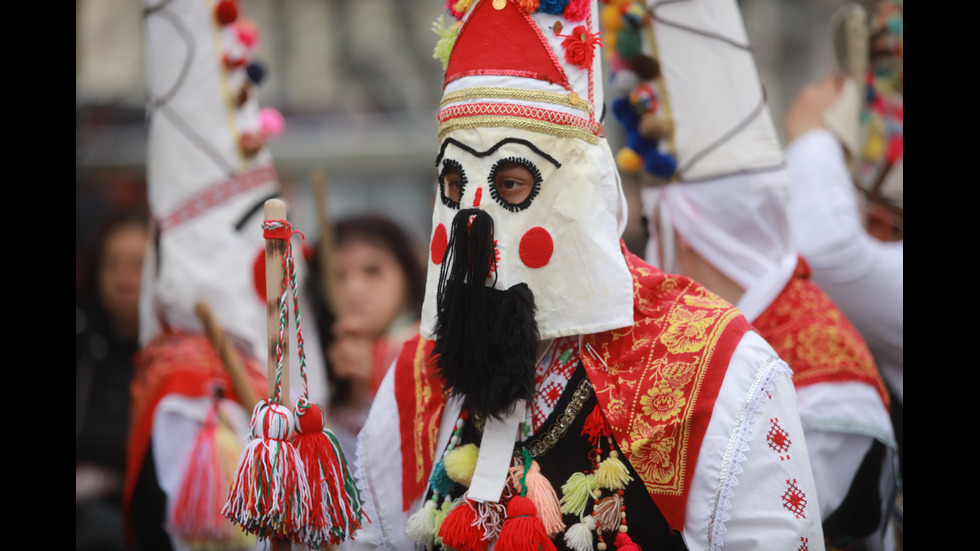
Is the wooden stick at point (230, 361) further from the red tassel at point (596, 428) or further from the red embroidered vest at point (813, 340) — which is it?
the red embroidered vest at point (813, 340)

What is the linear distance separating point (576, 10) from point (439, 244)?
0.74m

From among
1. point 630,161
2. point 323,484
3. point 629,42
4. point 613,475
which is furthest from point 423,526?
point 629,42

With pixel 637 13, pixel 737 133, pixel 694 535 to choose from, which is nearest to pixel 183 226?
pixel 637 13

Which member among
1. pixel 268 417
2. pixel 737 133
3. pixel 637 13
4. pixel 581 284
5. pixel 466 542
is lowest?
pixel 466 542

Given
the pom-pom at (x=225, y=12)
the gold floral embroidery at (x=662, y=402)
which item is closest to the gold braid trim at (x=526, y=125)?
the gold floral embroidery at (x=662, y=402)

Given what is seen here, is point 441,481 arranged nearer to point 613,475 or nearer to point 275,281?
point 613,475

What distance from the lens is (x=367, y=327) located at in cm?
483

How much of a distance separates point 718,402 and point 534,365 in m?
0.48

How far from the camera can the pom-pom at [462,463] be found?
231 centimetres

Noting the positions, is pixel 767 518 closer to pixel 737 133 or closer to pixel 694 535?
pixel 694 535

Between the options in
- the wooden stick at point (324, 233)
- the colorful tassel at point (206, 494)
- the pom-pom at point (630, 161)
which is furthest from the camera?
the wooden stick at point (324, 233)

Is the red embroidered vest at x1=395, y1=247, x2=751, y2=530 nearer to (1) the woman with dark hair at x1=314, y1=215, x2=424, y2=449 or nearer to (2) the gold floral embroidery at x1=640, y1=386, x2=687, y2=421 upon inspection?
(2) the gold floral embroidery at x1=640, y1=386, x2=687, y2=421

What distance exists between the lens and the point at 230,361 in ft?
11.4

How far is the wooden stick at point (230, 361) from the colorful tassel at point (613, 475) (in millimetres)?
1754
